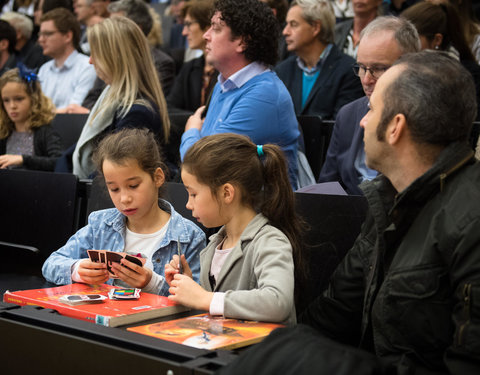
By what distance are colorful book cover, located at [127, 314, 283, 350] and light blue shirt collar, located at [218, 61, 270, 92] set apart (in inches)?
64.5

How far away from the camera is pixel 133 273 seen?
87.9 inches

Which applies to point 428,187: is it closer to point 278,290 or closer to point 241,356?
point 278,290

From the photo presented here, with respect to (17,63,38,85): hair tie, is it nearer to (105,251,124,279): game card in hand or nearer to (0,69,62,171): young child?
(0,69,62,171): young child

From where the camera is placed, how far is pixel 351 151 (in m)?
3.01

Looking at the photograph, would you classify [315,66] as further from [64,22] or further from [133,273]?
[133,273]

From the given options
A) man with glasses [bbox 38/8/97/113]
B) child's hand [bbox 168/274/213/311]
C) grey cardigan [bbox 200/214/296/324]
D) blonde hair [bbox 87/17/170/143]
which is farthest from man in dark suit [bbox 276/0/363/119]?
child's hand [bbox 168/274/213/311]

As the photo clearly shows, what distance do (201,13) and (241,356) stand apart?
379 cm

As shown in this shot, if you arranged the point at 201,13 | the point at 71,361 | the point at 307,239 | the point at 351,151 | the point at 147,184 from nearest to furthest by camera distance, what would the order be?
the point at 71,361, the point at 307,239, the point at 147,184, the point at 351,151, the point at 201,13

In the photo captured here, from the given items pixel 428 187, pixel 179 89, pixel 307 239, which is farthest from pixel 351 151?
pixel 179 89

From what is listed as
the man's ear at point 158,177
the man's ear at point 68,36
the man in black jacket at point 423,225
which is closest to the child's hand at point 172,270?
the man's ear at point 158,177

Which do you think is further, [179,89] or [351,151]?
[179,89]

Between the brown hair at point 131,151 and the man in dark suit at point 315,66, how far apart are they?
1982 millimetres

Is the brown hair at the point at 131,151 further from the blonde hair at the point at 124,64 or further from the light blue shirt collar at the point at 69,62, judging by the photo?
the light blue shirt collar at the point at 69,62

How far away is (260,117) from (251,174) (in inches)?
36.2
